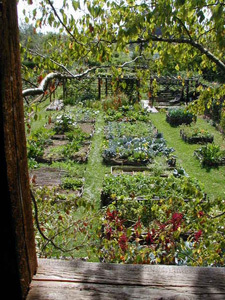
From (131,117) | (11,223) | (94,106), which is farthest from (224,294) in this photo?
(94,106)

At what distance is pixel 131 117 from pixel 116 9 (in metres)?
12.1

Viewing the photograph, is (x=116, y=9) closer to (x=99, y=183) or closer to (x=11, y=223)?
(x=11, y=223)

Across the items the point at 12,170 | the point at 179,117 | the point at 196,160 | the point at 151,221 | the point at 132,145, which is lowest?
the point at 196,160

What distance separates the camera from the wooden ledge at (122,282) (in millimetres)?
962

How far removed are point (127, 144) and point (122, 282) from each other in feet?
33.5

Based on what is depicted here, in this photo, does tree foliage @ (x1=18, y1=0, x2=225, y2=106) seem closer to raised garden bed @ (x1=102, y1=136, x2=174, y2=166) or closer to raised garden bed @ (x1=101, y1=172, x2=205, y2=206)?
raised garden bed @ (x1=101, y1=172, x2=205, y2=206)

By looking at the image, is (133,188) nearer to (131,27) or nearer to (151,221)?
(151,221)

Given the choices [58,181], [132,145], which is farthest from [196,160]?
[58,181]

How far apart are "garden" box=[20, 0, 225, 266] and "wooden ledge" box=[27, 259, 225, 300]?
293mm

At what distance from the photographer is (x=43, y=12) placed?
264 centimetres

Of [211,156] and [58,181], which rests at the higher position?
[211,156]

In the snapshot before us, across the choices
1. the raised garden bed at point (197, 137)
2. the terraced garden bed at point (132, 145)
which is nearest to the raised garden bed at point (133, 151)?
the terraced garden bed at point (132, 145)

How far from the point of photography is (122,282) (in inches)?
39.8

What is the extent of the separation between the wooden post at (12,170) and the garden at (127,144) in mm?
398
